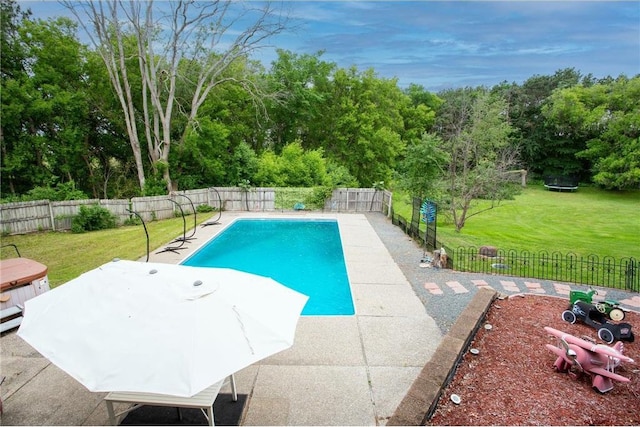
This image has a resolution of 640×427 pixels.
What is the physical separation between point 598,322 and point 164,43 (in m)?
19.8

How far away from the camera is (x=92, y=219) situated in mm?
13922

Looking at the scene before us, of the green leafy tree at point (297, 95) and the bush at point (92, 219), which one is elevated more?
the green leafy tree at point (297, 95)

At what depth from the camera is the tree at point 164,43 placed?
1616 centimetres

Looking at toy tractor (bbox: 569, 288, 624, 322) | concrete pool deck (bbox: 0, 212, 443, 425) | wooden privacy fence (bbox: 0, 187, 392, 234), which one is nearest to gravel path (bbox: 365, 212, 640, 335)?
concrete pool deck (bbox: 0, 212, 443, 425)

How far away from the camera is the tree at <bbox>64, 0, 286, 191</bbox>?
16.2 metres

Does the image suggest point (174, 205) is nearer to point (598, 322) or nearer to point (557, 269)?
point (557, 269)

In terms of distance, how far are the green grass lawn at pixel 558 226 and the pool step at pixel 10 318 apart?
11.1 metres

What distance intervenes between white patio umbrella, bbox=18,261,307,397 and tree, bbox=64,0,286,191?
1531 cm

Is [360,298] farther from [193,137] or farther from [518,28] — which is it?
[193,137]

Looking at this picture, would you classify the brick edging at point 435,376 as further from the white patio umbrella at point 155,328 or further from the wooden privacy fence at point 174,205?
the wooden privacy fence at point 174,205

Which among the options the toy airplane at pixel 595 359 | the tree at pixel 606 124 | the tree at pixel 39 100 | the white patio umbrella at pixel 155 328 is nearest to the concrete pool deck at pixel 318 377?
the white patio umbrella at pixel 155 328

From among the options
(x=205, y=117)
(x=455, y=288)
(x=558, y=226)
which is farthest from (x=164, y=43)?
(x=558, y=226)

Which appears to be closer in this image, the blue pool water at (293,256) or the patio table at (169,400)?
the patio table at (169,400)

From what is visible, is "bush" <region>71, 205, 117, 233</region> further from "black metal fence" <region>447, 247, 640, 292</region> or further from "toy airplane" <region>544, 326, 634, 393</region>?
"toy airplane" <region>544, 326, 634, 393</region>
